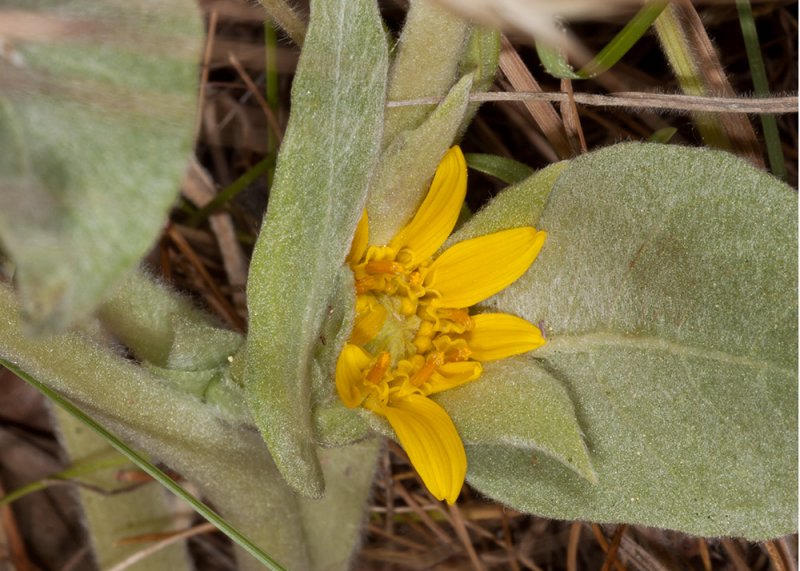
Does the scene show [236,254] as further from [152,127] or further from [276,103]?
[152,127]

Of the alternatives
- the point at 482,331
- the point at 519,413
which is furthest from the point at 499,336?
the point at 519,413

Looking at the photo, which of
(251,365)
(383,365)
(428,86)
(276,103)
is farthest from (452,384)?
(276,103)

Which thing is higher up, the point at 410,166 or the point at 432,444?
the point at 410,166

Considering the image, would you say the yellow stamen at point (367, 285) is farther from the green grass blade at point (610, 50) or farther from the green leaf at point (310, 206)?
the green grass blade at point (610, 50)

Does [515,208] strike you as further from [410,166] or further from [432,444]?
[432,444]

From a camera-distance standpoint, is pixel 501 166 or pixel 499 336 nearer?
pixel 499 336
